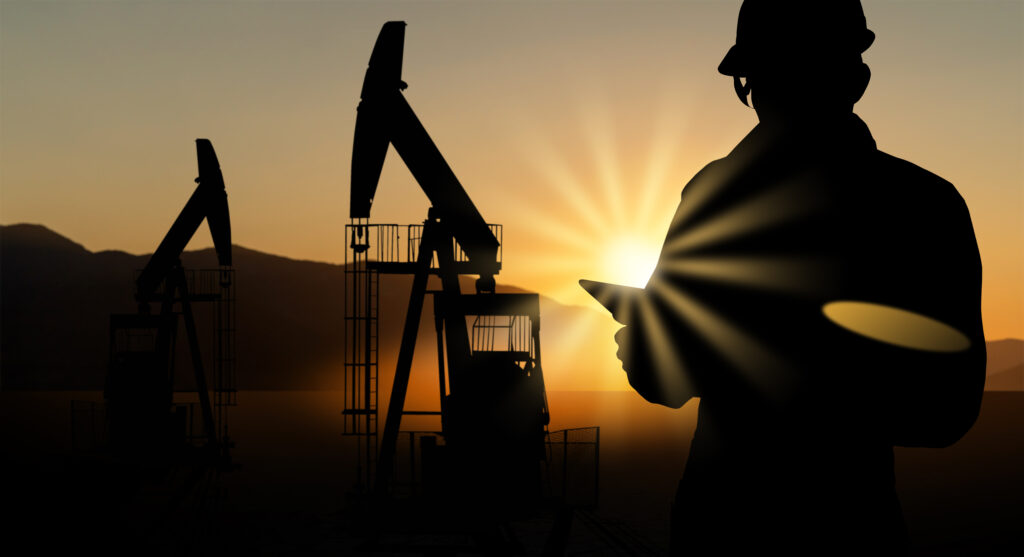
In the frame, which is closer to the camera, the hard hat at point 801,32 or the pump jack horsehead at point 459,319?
the hard hat at point 801,32

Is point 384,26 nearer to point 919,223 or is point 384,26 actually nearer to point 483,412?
point 483,412

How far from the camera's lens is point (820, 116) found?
1.71 meters

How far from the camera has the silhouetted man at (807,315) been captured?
1.57 meters

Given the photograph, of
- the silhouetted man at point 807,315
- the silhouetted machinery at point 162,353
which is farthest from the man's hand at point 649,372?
the silhouetted machinery at point 162,353

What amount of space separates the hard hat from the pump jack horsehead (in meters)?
15.6

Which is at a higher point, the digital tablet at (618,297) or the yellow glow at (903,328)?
the digital tablet at (618,297)

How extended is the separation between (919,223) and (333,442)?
7879 centimetres

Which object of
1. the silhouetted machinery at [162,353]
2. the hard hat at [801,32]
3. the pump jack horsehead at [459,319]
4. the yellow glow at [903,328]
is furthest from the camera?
→ the silhouetted machinery at [162,353]


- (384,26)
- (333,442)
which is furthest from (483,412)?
(333,442)

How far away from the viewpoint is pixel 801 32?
168 cm

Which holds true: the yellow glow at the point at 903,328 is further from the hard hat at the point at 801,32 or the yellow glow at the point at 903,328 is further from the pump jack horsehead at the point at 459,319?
the pump jack horsehead at the point at 459,319

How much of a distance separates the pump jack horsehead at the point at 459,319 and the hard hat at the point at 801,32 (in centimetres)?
1556

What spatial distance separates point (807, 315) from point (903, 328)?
141mm

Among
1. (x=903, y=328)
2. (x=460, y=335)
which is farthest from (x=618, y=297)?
(x=460, y=335)
